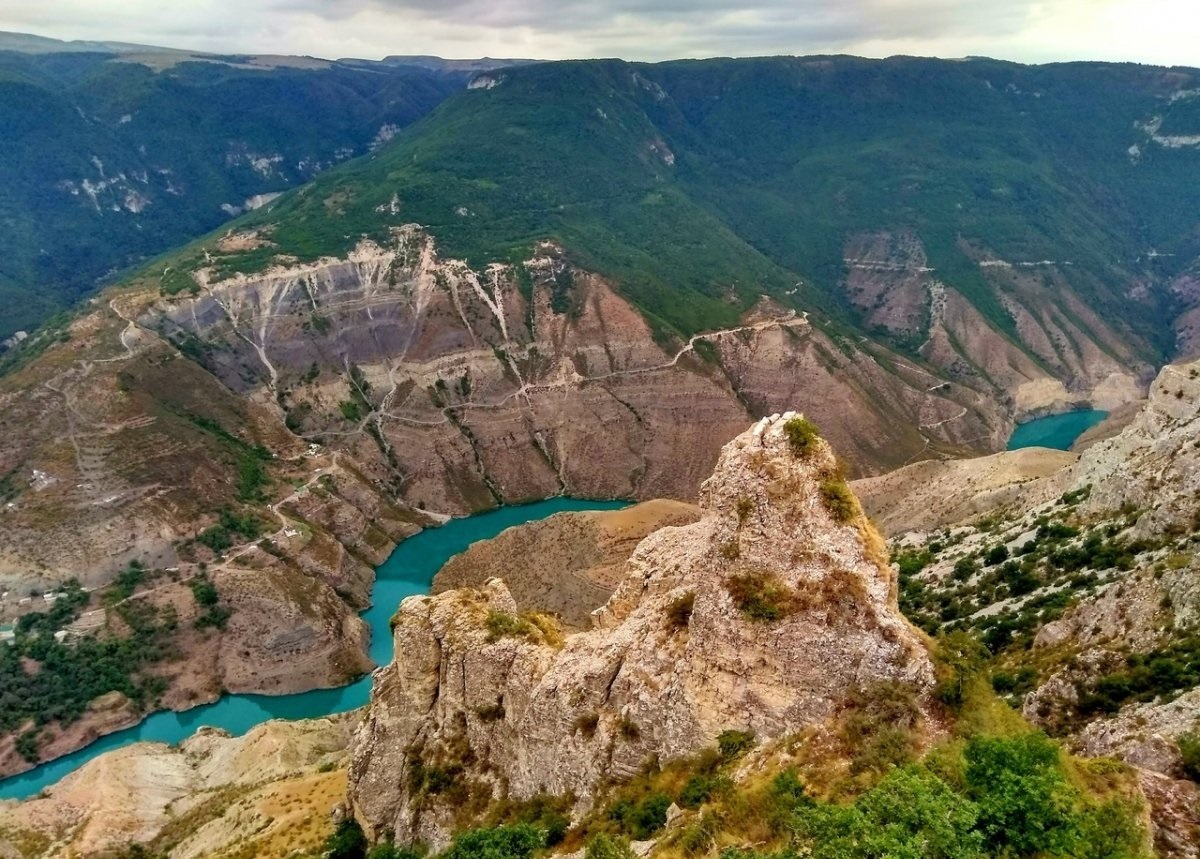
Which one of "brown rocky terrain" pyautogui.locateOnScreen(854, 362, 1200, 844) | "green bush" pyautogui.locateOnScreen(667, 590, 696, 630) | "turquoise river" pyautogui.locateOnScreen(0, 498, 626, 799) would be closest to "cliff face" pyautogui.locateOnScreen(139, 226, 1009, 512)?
"turquoise river" pyautogui.locateOnScreen(0, 498, 626, 799)

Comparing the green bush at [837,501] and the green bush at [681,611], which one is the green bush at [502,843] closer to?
the green bush at [681,611]

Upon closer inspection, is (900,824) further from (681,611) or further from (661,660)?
(681,611)

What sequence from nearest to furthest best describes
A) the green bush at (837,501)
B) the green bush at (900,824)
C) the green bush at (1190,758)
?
the green bush at (900,824) < the green bush at (1190,758) < the green bush at (837,501)

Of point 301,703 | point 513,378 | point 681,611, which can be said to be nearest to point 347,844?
point 681,611

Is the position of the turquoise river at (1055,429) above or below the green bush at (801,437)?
below

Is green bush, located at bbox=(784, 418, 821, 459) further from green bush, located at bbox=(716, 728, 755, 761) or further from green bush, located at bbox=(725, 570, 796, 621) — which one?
green bush, located at bbox=(716, 728, 755, 761)

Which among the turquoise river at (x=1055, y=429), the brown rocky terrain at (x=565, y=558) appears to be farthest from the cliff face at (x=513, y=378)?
the brown rocky terrain at (x=565, y=558)
